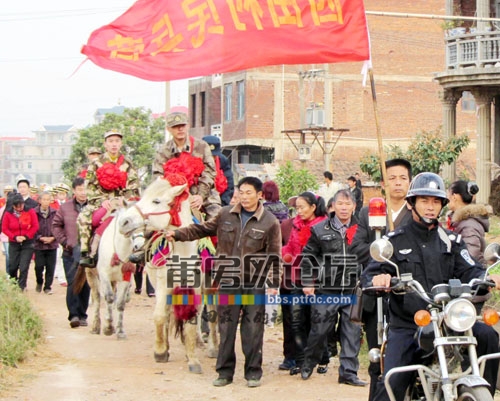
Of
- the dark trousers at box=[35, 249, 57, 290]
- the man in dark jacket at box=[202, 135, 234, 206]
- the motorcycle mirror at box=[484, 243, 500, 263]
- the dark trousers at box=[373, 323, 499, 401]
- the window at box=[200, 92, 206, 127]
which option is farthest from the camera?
the window at box=[200, 92, 206, 127]

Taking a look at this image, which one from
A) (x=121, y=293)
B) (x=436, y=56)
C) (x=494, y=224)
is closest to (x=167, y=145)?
(x=121, y=293)

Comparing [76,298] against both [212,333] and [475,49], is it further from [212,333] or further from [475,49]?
[475,49]

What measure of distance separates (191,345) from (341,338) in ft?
5.88

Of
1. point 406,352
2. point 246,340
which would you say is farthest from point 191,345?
point 406,352

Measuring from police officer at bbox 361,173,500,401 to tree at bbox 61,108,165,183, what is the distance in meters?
43.7

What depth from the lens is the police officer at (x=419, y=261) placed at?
261 inches

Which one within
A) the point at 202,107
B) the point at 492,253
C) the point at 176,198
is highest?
the point at 202,107

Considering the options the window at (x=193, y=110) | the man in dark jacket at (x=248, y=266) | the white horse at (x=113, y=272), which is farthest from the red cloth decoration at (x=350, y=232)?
the window at (x=193, y=110)

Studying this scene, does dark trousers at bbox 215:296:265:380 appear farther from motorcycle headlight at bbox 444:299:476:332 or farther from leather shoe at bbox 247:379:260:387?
motorcycle headlight at bbox 444:299:476:332

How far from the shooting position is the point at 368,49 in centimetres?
965

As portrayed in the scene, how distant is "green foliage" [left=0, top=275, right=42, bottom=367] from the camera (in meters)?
10.8

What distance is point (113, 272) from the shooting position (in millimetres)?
13062

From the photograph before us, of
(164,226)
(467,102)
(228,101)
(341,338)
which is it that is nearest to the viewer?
(341,338)

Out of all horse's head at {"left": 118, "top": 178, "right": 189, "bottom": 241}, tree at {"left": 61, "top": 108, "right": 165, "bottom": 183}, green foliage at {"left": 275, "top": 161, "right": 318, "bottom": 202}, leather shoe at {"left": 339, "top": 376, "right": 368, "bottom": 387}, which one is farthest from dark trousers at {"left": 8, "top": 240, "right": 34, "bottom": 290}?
tree at {"left": 61, "top": 108, "right": 165, "bottom": 183}
